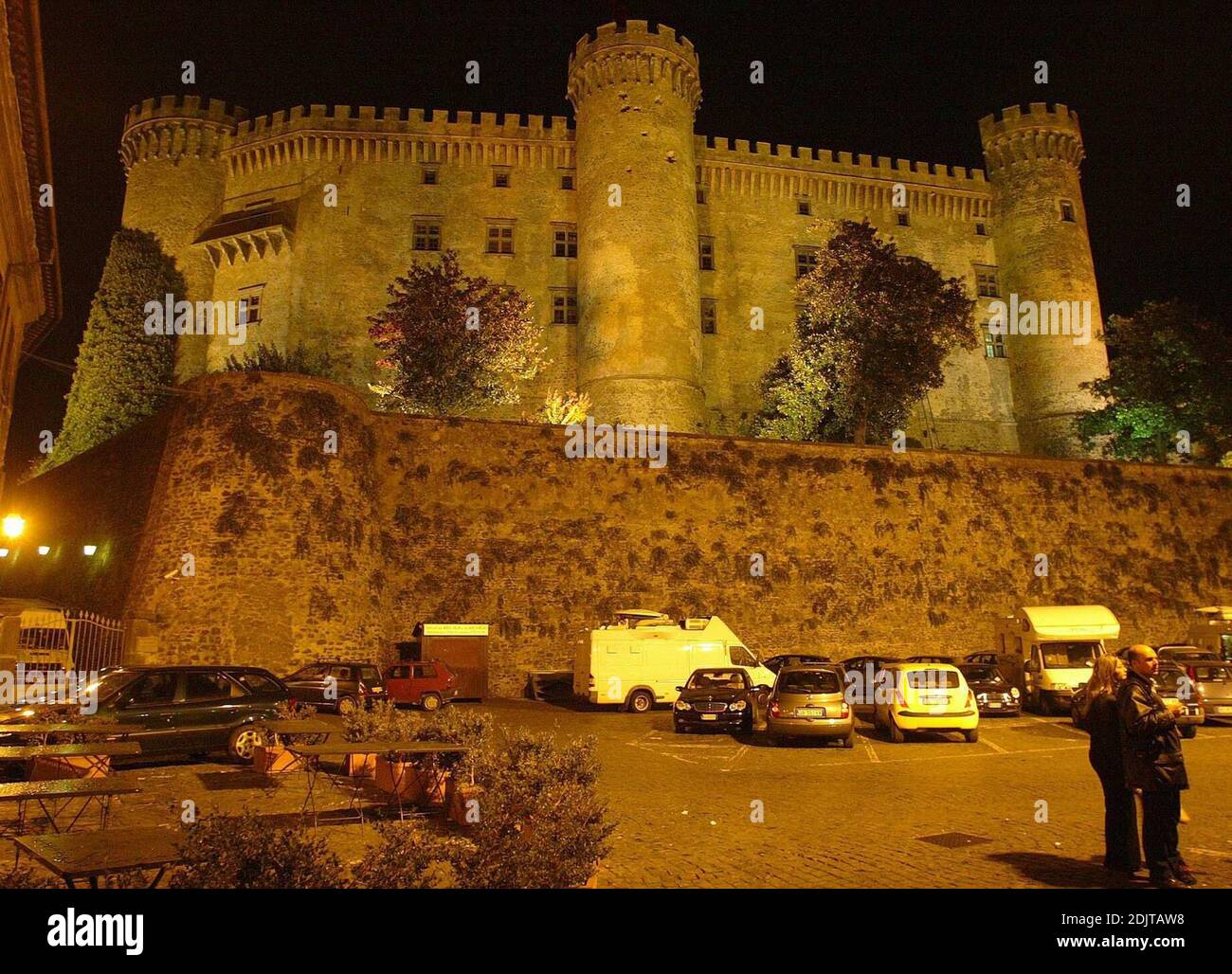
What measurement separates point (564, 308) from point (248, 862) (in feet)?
127

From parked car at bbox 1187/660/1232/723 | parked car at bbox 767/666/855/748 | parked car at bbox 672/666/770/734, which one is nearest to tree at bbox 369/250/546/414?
parked car at bbox 672/666/770/734

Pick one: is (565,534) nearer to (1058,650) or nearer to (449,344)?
(449,344)

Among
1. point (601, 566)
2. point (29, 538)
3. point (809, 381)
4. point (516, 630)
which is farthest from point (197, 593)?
point (809, 381)

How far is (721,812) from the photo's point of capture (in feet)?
29.1

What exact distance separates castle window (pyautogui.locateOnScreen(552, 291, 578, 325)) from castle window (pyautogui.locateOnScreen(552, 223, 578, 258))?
6.56ft

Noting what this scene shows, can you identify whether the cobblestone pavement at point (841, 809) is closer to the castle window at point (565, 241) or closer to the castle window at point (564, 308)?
the castle window at point (564, 308)

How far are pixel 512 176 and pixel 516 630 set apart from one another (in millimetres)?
26979

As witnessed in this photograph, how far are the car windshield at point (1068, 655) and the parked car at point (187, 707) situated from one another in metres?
17.0

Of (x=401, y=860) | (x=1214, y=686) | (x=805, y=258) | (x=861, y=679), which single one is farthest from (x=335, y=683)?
(x=805, y=258)

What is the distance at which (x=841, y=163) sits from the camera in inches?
1796

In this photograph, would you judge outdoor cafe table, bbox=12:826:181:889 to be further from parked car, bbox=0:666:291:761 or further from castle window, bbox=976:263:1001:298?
castle window, bbox=976:263:1001:298

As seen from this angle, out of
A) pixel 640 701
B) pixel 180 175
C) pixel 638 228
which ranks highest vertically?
pixel 180 175

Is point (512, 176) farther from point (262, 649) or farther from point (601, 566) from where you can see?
point (262, 649)

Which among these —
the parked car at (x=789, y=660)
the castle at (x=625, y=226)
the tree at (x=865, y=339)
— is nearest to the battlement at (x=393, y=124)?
the castle at (x=625, y=226)
